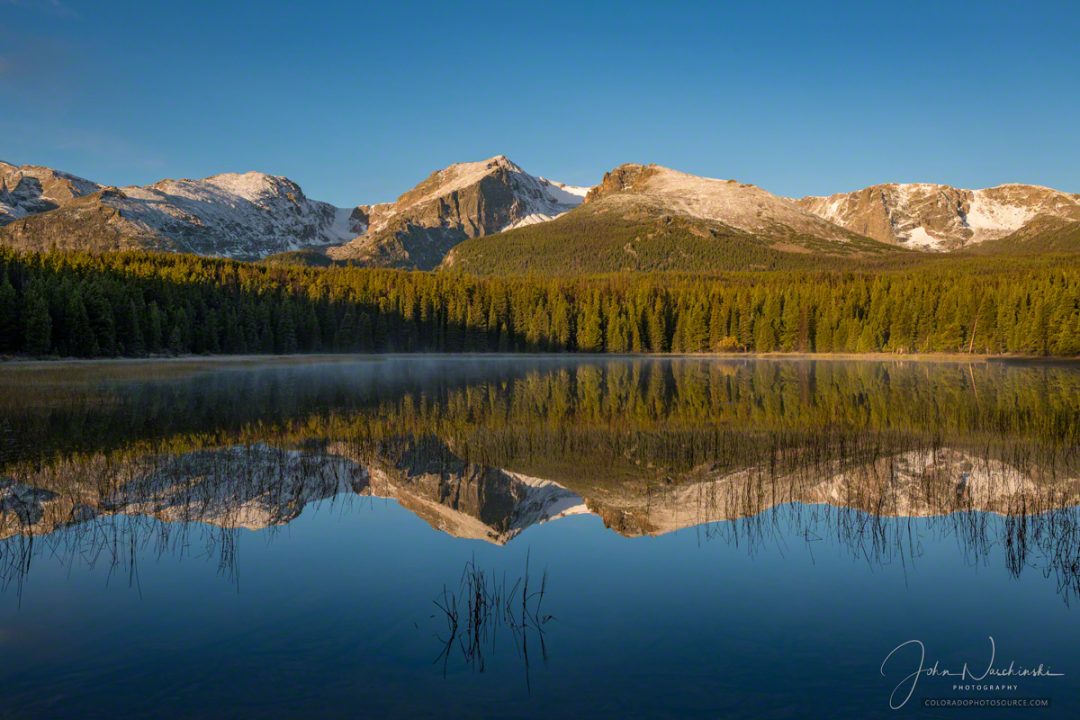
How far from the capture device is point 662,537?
16.2m

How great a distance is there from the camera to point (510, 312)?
160375 millimetres

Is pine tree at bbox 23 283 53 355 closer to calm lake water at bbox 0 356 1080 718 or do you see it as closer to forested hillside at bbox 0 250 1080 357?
forested hillside at bbox 0 250 1080 357

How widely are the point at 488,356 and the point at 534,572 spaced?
13606 cm

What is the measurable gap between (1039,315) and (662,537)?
4693 inches

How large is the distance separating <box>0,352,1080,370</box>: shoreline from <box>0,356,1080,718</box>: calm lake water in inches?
2561

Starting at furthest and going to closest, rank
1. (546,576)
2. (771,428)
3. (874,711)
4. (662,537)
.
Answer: (771,428) < (662,537) < (546,576) < (874,711)

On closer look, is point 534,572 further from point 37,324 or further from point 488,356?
point 488,356

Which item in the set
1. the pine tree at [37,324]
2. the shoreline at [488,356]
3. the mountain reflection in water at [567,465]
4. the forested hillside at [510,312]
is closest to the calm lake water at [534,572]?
the mountain reflection in water at [567,465]

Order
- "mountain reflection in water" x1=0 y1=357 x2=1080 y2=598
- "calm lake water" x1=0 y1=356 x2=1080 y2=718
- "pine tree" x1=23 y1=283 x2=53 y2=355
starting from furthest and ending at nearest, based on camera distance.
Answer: "pine tree" x1=23 y1=283 x2=53 y2=355, "mountain reflection in water" x1=0 y1=357 x2=1080 y2=598, "calm lake water" x1=0 y1=356 x2=1080 y2=718

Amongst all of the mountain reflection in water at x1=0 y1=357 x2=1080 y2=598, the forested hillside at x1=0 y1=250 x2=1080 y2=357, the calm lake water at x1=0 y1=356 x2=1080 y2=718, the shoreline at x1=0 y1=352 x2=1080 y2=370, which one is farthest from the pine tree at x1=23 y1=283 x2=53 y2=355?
the calm lake water at x1=0 y1=356 x2=1080 y2=718

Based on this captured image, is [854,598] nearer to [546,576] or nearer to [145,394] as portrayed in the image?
[546,576]

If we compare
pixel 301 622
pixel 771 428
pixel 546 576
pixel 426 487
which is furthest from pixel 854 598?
pixel 771 428

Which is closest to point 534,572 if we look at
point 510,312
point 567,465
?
point 567,465

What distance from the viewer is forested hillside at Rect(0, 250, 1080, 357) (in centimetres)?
10544
